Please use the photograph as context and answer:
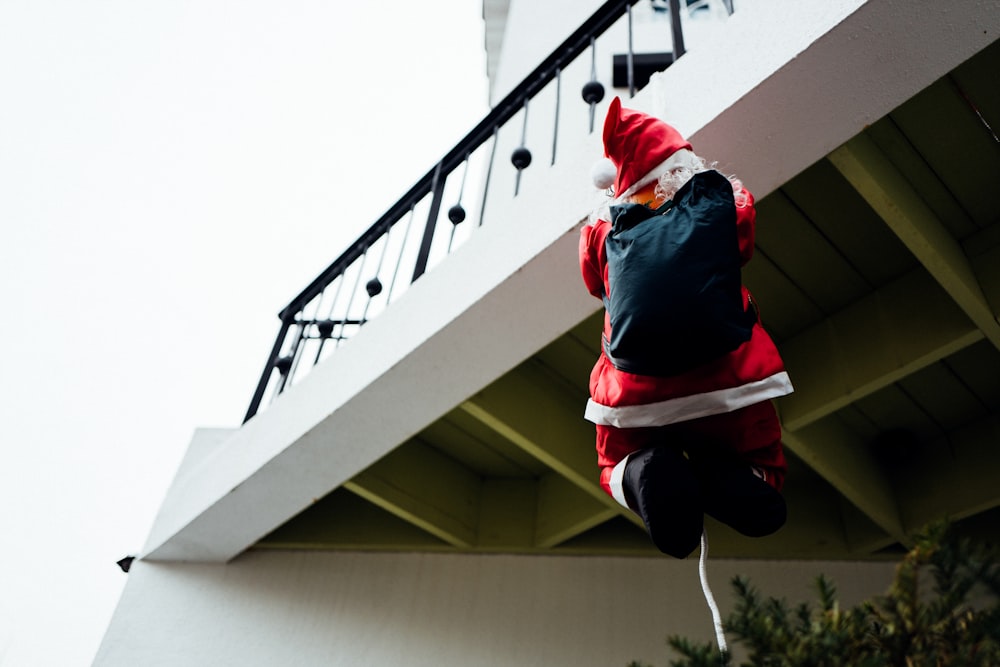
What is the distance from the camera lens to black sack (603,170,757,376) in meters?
1.15

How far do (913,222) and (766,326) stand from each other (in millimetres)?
624

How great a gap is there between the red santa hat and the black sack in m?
0.16

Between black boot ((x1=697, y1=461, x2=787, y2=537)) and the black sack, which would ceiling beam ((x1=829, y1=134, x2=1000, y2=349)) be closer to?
the black sack

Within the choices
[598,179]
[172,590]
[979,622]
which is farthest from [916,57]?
[172,590]

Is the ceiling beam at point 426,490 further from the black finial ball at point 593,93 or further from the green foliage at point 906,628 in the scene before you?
the green foliage at point 906,628

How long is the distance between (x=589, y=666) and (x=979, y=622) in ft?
7.09

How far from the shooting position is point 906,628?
0.70 m

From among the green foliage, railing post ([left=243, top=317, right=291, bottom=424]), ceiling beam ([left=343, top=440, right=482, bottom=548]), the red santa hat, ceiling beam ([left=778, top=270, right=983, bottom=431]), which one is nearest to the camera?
the green foliage

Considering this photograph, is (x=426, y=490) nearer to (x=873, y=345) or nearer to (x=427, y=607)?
(x=427, y=607)

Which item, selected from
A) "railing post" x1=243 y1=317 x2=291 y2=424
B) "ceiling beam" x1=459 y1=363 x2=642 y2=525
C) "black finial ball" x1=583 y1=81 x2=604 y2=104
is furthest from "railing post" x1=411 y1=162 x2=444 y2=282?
"railing post" x1=243 y1=317 x2=291 y2=424

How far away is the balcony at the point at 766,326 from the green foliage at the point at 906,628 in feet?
3.74

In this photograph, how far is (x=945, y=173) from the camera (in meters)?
1.96

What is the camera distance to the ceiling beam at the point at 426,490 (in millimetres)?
2801

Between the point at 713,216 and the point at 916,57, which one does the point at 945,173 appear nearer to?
the point at 916,57
